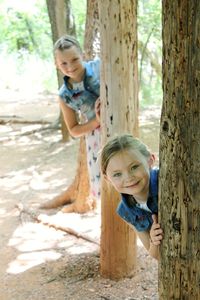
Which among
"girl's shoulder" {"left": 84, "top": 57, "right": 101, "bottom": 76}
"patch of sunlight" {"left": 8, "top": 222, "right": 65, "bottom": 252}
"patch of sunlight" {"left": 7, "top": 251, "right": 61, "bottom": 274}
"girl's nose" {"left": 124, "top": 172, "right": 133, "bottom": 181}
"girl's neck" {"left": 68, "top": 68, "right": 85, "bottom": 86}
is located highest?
"girl's shoulder" {"left": 84, "top": 57, "right": 101, "bottom": 76}

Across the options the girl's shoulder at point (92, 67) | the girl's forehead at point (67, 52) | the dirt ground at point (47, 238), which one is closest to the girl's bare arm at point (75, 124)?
the girl's shoulder at point (92, 67)

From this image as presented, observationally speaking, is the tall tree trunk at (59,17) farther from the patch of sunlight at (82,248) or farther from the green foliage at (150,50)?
the green foliage at (150,50)

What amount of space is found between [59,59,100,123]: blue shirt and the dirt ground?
1.31 metres

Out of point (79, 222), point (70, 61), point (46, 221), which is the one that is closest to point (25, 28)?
point (46, 221)

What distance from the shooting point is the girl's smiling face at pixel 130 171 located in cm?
214

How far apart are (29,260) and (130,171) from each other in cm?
254

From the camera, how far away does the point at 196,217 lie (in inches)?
70.2

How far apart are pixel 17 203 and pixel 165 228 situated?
4209 millimetres

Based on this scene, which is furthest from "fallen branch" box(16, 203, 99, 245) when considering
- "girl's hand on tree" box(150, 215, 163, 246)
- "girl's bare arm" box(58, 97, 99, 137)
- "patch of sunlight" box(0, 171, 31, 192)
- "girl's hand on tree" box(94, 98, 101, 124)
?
"girl's hand on tree" box(150, 215, 163, 246)

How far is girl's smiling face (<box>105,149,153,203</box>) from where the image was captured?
2141 millimetres

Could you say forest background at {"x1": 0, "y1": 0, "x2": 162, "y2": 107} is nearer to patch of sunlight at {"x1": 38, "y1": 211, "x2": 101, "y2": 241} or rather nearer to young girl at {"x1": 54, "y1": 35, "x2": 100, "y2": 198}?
patch of sunlight at {"x1": 38, "y1": 211, "x2": 101, "y2": 241}

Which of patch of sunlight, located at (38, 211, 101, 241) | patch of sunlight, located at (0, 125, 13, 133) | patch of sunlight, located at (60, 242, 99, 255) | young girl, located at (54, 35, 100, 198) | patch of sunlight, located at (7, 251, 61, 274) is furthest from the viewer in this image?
patch of sunlight, located at (0, 125, 13, 133)

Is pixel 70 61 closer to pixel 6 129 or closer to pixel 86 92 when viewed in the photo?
pixel 86 92

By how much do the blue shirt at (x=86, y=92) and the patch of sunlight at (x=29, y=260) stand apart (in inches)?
58.8
